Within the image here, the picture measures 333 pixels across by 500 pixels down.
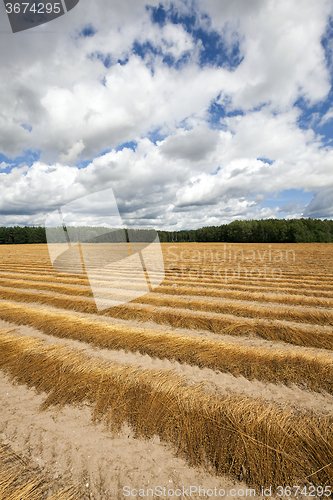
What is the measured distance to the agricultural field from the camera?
→ 10.5ft

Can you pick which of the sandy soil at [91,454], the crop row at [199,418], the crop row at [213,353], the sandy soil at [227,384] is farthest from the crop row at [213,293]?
the sandy soil at [91,454]

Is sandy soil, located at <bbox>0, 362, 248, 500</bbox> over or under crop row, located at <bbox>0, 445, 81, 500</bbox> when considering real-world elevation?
under

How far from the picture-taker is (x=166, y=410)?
168 inches

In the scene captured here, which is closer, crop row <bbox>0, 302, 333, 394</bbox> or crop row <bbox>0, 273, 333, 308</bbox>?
crop row <bbox>0, 302, 333, 394</bbox>

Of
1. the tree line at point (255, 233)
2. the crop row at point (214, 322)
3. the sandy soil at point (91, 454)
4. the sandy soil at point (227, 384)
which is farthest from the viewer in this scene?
the tree line at point (255, 233)

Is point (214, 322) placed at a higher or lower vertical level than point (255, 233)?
higher

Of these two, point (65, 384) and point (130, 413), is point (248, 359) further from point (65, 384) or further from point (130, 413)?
point (65, 384)

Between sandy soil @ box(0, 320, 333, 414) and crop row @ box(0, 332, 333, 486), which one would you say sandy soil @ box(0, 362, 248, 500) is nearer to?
crop row @ box(0, 332, 333, 486)

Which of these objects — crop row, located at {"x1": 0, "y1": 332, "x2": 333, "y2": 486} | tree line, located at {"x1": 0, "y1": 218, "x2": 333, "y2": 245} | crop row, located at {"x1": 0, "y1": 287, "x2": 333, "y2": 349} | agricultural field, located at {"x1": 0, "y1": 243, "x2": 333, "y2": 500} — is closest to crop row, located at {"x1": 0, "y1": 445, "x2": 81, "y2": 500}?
agricultural field, located at {"x1": 0, "y1": 243, "x2": 333, "y2": 500}

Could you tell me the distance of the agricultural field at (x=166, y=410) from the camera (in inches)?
126

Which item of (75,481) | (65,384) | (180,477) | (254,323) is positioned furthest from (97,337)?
(254,323)

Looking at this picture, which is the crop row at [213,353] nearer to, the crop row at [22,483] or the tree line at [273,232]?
the crop row at [22,483]

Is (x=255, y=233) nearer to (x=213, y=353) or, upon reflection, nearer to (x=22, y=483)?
(x=213, y=353)

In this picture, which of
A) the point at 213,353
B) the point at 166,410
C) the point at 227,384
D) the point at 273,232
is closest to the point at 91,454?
the point at 166,410
